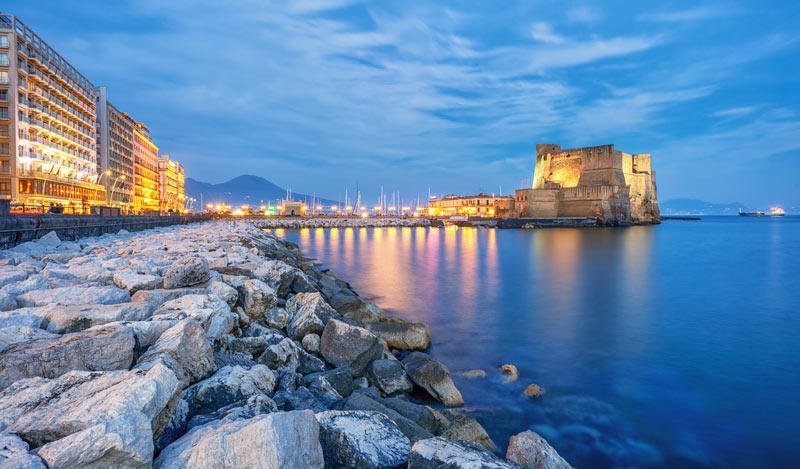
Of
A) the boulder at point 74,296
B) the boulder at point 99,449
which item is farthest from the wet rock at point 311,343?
the boulder at point 99,449

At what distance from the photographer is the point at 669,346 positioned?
8.60 meters

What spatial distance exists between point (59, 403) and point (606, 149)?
68604 mm

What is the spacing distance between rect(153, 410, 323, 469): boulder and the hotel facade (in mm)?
24682

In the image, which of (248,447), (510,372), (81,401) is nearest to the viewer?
(248,447)

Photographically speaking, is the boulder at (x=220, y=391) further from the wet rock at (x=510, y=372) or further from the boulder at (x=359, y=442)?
the wet rock at (x=510, y=372)

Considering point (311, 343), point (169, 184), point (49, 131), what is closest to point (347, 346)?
point (311, 343)

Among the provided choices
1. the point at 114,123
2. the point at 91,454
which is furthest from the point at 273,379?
the point at 114,123

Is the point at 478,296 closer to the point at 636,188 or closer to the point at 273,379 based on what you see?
the point at 273,379

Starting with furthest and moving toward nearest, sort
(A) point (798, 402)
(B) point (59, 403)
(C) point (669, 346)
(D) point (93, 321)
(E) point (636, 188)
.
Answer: (E) point (636, 188)
(C) point (669, 346)
(A) point (798, 402)
(D) point (93, 321)
(B) point (59, 403)

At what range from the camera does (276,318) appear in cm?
563

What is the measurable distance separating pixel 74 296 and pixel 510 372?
19.1ft

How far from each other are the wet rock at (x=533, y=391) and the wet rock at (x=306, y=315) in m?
3.03

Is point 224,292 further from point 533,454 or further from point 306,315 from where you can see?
point 533,454

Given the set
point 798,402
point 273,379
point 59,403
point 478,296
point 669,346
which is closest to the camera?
point 59,403
